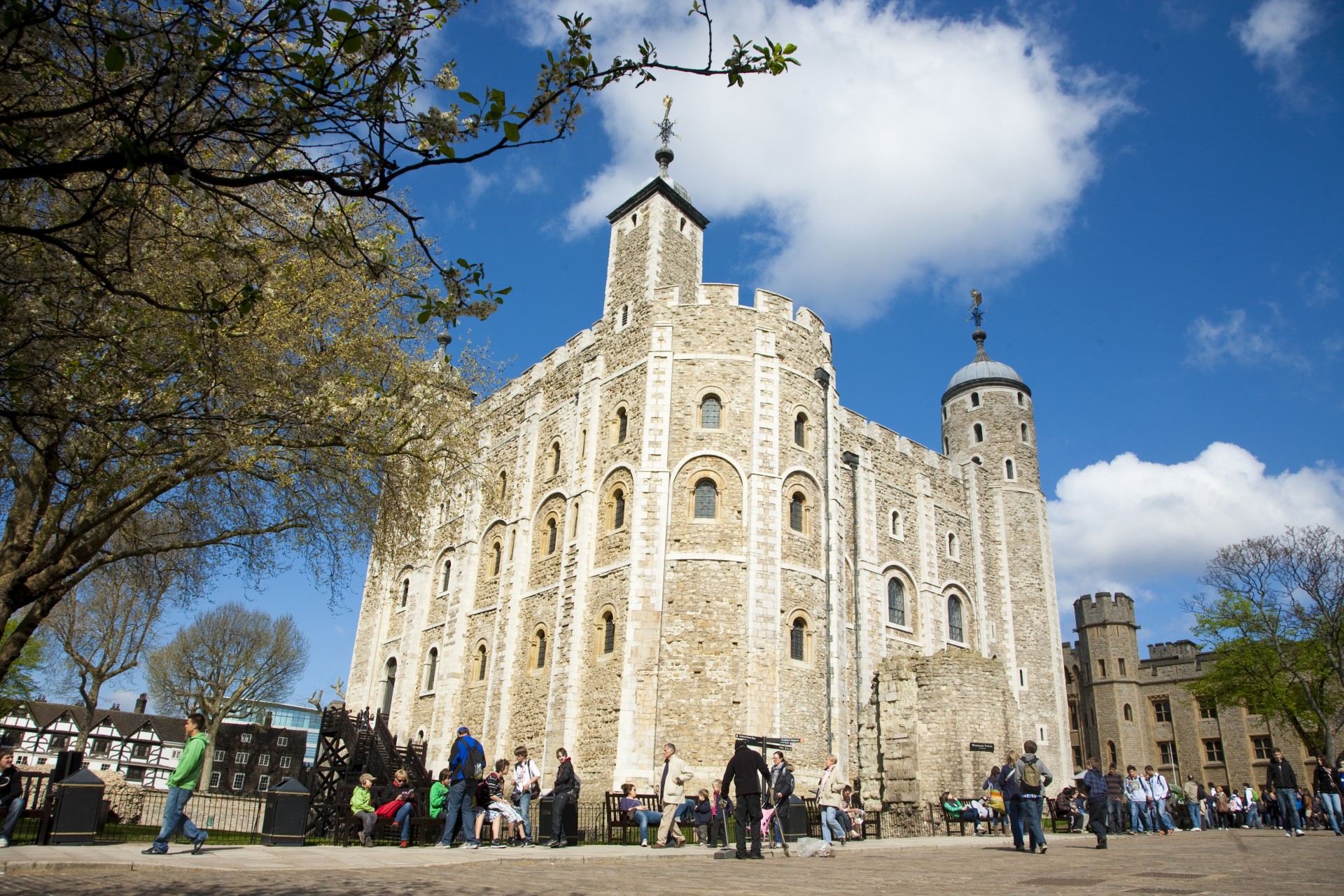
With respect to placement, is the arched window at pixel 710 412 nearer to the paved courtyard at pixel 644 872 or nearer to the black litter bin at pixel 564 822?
the black litter bin at pixel 564 822

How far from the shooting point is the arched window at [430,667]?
26672mm

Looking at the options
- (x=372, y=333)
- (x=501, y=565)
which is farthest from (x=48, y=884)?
(x=501, y=565)

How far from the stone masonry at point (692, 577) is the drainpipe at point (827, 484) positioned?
57 millimetres

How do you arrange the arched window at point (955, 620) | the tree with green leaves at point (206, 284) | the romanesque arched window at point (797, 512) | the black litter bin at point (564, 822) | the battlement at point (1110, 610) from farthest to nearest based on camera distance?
the battlement at point (1110, 610) → the arched window at point (955, 620) → the romanesque arched window at point (797, 512) → the black litter bin at point (564, 822) → the tree with green leaves at point (206, 284)

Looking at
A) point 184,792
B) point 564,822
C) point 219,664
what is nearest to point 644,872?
point 564,822

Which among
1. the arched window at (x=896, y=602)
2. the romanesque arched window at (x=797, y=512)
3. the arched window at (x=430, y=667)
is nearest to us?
the romanesque arched window at (x=797, y=512)

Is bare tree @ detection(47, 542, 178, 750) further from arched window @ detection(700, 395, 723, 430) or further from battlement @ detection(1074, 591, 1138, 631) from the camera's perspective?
battlement @ detection(1074, 591, 1138, 631)

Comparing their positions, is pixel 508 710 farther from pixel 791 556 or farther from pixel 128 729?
pixel 128 729

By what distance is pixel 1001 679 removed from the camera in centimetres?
2264

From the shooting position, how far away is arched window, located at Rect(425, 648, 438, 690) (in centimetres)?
2667

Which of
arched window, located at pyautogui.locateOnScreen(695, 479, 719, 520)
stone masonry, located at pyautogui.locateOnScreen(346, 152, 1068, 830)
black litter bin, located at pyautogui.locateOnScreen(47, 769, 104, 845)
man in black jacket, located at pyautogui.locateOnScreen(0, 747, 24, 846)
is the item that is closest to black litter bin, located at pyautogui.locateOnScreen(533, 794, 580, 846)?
stone masonry, located at pyautogui.locateOnScreen(346, 152, 1068, 830)

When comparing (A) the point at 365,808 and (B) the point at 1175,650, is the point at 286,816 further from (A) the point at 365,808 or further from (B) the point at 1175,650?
(B) the point at 1175,650

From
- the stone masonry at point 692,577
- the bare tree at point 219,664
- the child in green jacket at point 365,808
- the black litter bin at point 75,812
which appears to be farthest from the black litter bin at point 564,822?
the bare tree at point 219,664

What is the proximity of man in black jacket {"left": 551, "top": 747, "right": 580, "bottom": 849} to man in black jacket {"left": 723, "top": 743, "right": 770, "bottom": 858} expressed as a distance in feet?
8.01
